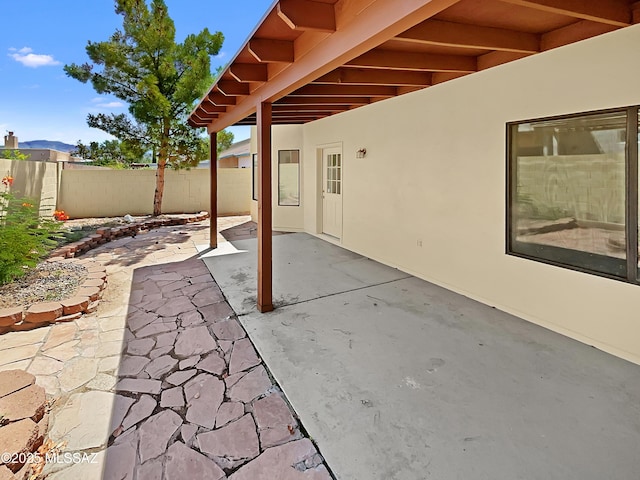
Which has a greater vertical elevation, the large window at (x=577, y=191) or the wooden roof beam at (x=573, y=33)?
the wooden roof beam at (x=573, y=33)

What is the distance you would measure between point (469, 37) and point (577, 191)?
1.93 m

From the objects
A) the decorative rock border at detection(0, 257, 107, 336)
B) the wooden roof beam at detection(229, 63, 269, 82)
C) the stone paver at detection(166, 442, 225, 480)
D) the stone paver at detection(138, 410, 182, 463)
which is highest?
the wooden roof beam at detection(229, 63, 269, 82)

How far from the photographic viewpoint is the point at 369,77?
4773mm

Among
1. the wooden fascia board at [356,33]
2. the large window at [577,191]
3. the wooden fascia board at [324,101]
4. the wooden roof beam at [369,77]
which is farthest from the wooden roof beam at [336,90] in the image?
the large window at [577,191]

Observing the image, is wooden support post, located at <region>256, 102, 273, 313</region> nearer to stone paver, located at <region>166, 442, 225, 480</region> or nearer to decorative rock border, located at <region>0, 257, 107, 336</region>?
decorative rock border, located at <region>0, 257, 107, 336</region>

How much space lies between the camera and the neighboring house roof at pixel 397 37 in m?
2.67

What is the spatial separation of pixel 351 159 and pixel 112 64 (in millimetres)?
7911

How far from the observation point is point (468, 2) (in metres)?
2.91

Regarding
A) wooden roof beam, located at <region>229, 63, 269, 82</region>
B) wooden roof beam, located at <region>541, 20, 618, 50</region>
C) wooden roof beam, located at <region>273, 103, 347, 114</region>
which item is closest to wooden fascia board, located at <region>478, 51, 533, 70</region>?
wooden roof beam, located at <region>541, 20, 618, 50</region>

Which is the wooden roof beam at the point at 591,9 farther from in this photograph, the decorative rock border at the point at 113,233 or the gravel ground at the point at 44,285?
the decorative rock border at the point at 113,233

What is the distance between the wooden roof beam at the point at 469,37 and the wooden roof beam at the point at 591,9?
2.22 feet

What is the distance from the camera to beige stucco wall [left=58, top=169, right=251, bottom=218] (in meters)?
12.0

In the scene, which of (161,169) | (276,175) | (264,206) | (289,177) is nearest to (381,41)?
(264,206)

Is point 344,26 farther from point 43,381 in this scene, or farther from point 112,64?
point 112,64
